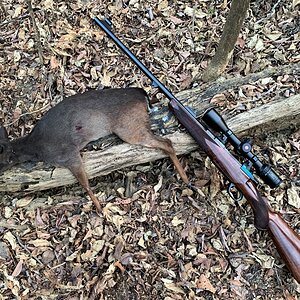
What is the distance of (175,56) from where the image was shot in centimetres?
719

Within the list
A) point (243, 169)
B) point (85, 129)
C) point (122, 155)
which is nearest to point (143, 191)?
point (122, 155)

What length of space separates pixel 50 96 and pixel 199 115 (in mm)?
2317

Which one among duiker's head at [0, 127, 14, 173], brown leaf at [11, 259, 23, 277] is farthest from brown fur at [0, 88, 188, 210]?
brown leaf at [11, 259, 23, 277]

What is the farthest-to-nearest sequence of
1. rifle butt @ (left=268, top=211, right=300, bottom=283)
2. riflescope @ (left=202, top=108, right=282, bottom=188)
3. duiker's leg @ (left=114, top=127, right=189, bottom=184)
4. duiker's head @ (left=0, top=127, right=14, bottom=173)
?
duiker's head @ (left=0, top=127, right=14, bottom=173)
duiker's leg @ (left=114, top=127, right=189, bottom=184)
riflescope @ (left=202, top=108, right=282, bottom=188)
rifle butt @ (left=268, top=211, right=300, bottom=283)

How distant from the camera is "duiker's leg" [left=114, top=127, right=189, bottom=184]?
19.0 feet

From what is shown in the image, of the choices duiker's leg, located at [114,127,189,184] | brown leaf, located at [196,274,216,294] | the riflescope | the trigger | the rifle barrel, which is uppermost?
the rifle barrel

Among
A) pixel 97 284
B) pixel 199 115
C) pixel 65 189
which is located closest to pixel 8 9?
pixel 65 189

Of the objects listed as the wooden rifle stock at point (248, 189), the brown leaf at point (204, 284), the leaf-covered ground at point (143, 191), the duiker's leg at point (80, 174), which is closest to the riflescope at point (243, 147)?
the wooden rifle stock at point (248, 189)

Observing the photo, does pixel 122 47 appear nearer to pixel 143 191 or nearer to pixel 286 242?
pixel 143 191

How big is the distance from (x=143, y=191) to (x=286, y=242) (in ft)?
6.08

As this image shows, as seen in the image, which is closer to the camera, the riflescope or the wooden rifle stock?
the wooden rifle stock

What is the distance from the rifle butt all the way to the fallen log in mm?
1256

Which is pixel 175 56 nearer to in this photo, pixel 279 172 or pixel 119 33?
pixel 119 33

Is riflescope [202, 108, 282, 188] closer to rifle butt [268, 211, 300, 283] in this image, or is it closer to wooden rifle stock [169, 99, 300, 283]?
wooden rifle stock [169, 99, 300, 283]
